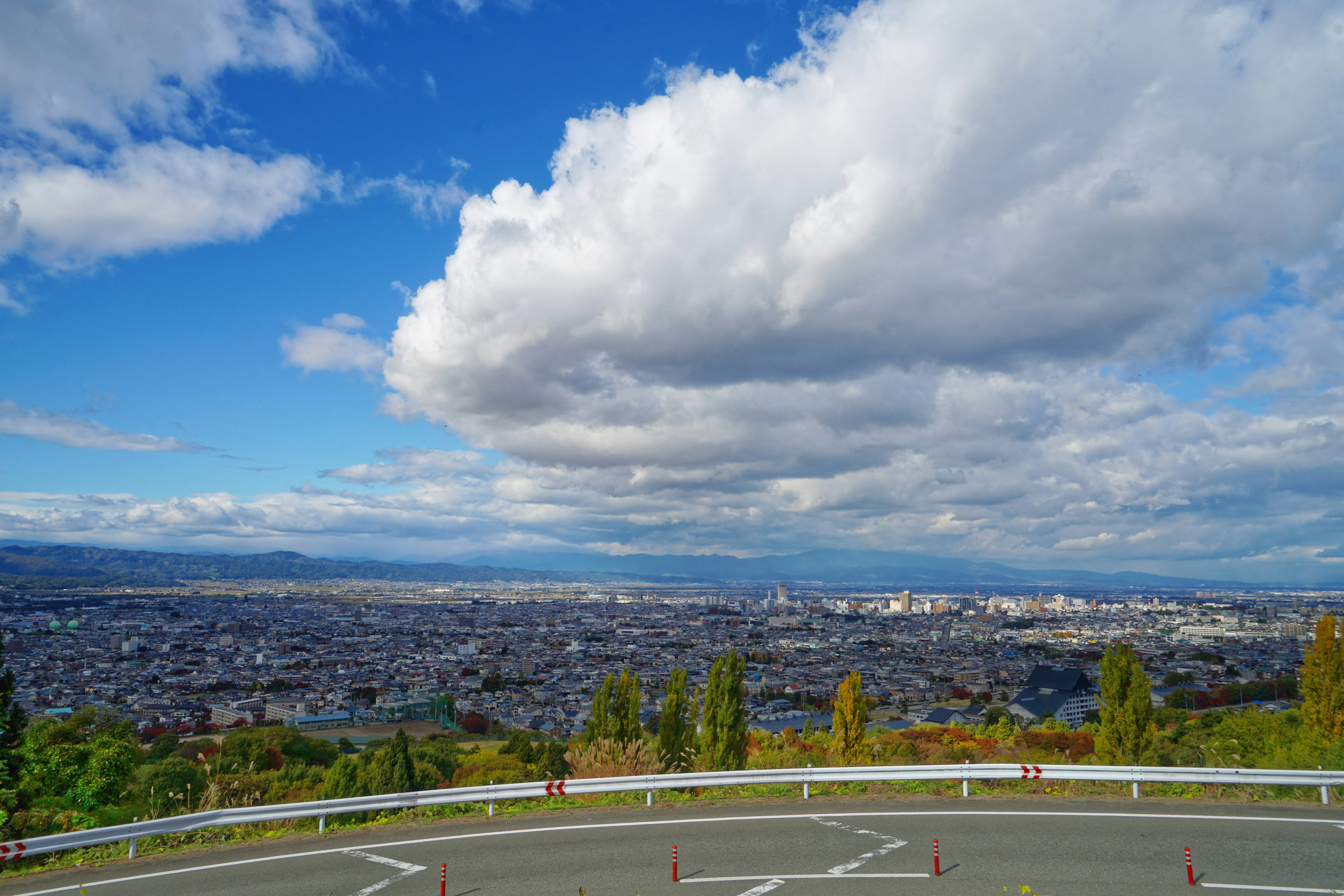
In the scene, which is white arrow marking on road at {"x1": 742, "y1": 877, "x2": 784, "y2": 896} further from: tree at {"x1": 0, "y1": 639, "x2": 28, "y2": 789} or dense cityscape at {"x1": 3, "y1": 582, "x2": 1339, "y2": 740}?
dense cityscape at {"x1": 3, "y1": 582, "x2": 1339, "y2": 740}

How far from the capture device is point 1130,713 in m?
22.5

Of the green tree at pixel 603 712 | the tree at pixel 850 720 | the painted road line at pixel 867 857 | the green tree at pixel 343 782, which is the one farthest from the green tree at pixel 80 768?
the tree at pixel 850 720

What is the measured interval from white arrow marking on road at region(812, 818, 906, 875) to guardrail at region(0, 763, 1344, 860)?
1.40 metres

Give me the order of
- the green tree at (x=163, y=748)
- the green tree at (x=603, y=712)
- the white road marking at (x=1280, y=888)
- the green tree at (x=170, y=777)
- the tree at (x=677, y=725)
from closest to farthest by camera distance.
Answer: the white road marking at (x=1280, y=888) → the tree at (x=677, y=725) → the green tree at (x=603, y=712) → the green tree at (x=170, y=777) → the green tree at (x=163, y=748)

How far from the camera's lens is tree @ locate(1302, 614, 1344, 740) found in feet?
62.6

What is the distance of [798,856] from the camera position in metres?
8.52

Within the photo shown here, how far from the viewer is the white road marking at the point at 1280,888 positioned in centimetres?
707

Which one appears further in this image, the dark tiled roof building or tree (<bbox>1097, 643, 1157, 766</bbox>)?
the dark tiled roof building

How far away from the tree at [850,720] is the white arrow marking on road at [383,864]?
15342mm

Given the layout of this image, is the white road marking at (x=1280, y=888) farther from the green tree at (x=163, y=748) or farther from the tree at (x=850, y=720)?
the green tree at (x=163, y=748)

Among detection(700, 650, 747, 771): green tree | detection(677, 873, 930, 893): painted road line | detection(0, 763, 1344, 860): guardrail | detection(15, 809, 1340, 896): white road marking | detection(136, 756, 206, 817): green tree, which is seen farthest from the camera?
detection(136, 756, 206, 817): green tree

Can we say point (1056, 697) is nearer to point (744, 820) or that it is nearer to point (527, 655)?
point (744, 820)

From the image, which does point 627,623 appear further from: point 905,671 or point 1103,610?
point 1103,610

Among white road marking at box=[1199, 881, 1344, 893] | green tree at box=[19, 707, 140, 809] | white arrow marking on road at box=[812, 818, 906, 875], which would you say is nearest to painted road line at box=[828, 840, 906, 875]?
white arrow marking on road at box=[812, 818, 906, 875]
